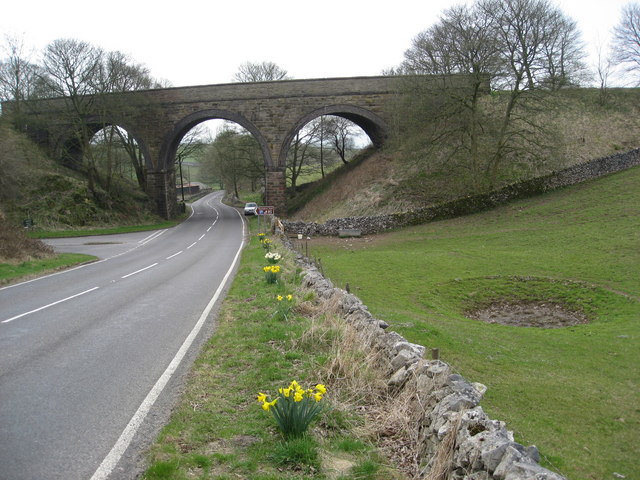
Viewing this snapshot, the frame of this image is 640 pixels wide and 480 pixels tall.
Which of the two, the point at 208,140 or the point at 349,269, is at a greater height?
the point at 208,140

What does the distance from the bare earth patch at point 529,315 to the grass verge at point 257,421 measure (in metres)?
8.08

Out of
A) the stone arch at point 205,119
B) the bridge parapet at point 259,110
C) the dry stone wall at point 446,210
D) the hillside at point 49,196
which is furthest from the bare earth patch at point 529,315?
the stone arch at point 205,119

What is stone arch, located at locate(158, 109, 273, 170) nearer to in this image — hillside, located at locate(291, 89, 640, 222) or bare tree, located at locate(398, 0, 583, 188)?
hillside, located at locate(291, 89, 640, 222)

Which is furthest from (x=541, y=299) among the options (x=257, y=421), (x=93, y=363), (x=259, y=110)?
(x=259, y=110)

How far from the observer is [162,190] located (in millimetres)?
46781

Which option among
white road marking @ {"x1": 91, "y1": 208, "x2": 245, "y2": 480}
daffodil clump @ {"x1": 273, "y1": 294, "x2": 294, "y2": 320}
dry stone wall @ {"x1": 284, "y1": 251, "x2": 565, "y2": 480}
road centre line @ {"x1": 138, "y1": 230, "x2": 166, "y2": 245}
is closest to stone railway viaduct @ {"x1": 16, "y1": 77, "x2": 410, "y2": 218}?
road centre line @ {"x1": 138, "y1": 230, "x2": 166, "y2": 245}

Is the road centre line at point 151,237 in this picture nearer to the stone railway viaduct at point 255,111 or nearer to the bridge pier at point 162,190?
the bridge pier at point 162,190

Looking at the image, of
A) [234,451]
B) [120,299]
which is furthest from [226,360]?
[120,299]

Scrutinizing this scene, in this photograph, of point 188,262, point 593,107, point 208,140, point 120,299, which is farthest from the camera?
point 208,140

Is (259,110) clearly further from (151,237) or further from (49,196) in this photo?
(49,196)

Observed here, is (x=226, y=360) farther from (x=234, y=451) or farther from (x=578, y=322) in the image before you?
(x=578, y=322)

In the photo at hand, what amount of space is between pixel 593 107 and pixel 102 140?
4718 centimetres

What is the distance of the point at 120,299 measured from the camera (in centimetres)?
1257

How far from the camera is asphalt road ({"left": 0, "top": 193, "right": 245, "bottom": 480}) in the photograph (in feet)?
15.4
